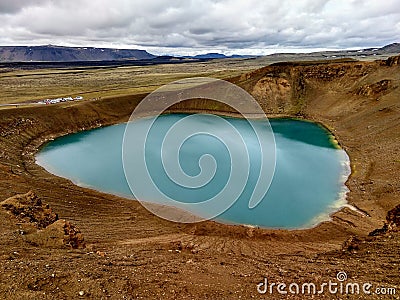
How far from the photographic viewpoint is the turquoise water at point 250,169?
85.5 feet

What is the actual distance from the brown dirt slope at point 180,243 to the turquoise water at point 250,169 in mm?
1595

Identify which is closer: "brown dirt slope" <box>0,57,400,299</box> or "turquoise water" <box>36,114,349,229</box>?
"brown dirt slope" <box>0,57,400,299</box>

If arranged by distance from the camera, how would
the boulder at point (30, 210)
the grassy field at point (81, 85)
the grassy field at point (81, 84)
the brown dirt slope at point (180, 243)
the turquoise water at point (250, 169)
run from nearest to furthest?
the brown dirt slope at point (180, 243) → the boulder at point (30, 210) → the turquoise water at point (250, 169) → the grassy field at point (81, 84) → the grassy field at point (81, 85)

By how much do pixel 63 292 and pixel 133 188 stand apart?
796 inches

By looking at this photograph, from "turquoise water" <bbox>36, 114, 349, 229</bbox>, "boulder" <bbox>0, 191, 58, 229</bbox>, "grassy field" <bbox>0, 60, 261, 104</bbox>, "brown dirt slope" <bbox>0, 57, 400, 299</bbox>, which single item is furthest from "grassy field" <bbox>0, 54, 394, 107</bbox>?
"boulder" <bbox>0, 191, 58, 229</bbox>

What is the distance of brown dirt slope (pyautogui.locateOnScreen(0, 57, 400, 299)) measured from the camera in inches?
432

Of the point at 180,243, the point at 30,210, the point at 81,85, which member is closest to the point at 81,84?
the point at 81,85

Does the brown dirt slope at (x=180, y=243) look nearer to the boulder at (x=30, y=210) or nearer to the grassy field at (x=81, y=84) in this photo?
the boulder at (x=30, y=210)

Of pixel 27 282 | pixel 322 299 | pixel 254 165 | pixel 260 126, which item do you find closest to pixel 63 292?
pixel 27 282

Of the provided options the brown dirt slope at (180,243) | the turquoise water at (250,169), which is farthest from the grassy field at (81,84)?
the turquoise water at (250,169)

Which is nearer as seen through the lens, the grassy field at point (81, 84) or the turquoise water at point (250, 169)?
the turquoise water at point (250, 169)

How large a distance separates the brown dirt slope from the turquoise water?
1595mm

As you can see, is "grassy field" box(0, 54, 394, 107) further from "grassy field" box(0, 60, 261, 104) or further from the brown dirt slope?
the brown dirt slope

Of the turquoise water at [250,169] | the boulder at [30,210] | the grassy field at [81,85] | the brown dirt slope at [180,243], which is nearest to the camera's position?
the brown dirt slope at [180,243]
